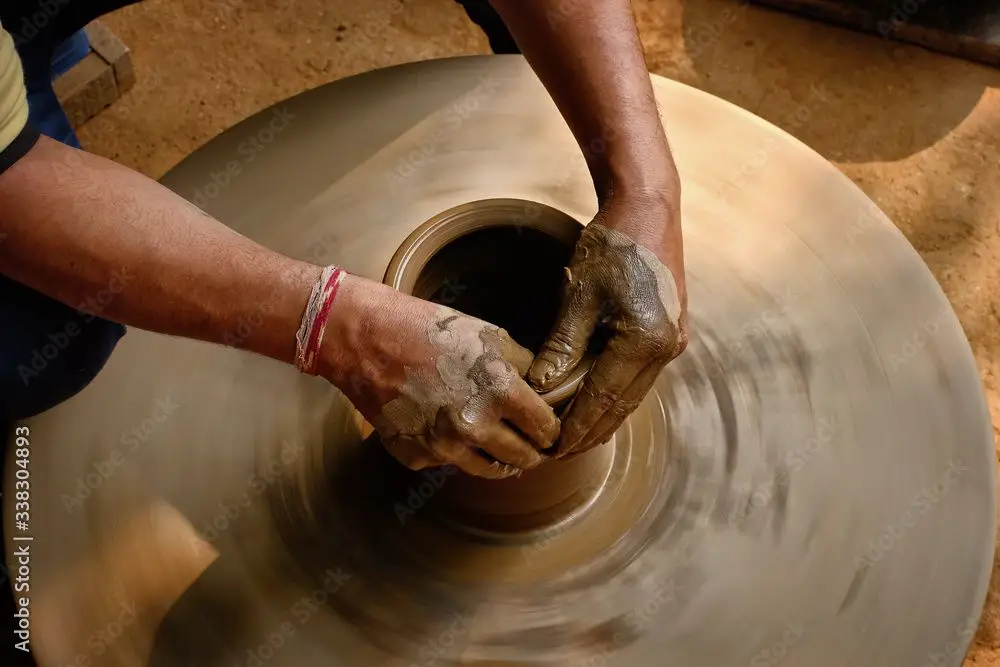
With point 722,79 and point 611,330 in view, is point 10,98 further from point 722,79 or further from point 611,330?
point 722,79

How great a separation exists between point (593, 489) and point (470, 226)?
1.25 feet

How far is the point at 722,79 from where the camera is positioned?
2.56m

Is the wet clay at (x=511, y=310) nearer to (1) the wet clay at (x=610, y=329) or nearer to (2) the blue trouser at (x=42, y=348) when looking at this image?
(1) the wet clay at (x=610, y=329)

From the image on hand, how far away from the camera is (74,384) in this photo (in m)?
1.36

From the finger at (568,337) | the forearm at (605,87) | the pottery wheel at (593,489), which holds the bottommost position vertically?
the pottery wheel at (593,489)

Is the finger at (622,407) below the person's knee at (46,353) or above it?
above

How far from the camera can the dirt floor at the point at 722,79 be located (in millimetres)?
2336

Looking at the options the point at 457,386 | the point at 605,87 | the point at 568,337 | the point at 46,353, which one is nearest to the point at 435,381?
the point at 457,386

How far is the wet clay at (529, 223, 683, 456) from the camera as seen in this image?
95 centimetres

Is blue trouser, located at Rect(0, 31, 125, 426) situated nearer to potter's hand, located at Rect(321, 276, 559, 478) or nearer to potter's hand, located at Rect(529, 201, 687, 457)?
potter's hand, located at Rect(321, 276, 559, 478)

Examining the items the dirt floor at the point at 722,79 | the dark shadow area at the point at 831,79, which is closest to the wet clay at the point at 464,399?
the dirt floor at the point at 722,79

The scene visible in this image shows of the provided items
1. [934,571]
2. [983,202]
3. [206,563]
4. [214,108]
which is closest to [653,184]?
[934,571]

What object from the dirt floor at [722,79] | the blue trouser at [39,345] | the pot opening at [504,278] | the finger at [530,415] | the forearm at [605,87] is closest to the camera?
the finger at [530,415]

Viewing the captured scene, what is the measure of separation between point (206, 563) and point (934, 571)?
2.85ft
